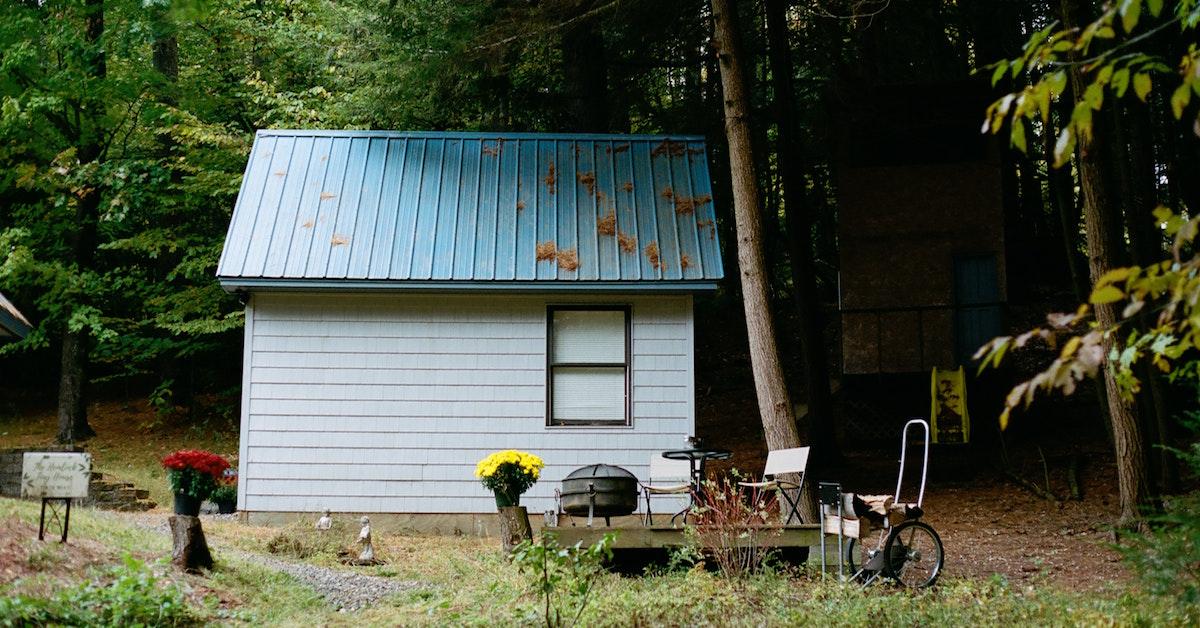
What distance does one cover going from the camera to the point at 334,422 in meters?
12.0

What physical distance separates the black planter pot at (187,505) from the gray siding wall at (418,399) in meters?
3.23

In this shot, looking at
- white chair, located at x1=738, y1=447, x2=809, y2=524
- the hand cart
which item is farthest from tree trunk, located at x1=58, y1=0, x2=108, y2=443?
the hand cart

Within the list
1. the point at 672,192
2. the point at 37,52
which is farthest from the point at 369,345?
the point at 37,52

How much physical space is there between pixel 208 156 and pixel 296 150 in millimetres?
5496

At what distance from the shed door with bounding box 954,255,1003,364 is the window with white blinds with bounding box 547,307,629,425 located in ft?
19.9

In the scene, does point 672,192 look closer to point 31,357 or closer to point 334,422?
point 334,422

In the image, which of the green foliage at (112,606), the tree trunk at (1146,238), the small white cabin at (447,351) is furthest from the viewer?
the small white cabin at (447,351)

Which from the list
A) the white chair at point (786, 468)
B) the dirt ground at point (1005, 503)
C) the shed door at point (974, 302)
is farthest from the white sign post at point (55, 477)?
the shed door at point (974, 302)

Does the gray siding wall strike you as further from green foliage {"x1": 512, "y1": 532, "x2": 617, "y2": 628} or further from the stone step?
green foliage {"x1": 512, "y1": 532, "x2": 617, "y2": 628}

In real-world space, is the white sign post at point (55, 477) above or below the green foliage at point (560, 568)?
above

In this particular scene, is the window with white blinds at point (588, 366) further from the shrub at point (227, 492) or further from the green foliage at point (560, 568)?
the green foliage at point (560, 568)

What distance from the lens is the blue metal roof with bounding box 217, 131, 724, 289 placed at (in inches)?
468

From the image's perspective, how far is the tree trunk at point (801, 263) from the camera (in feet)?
50.0

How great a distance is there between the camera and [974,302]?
1598 cm
